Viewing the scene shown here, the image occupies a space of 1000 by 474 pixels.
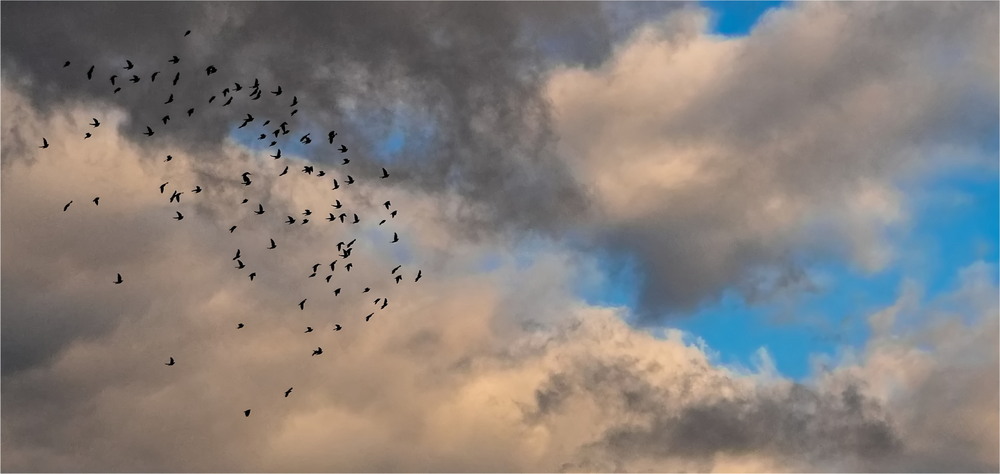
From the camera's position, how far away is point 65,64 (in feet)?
646

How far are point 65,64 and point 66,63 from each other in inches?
26.1

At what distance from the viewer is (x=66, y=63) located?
198 meters
